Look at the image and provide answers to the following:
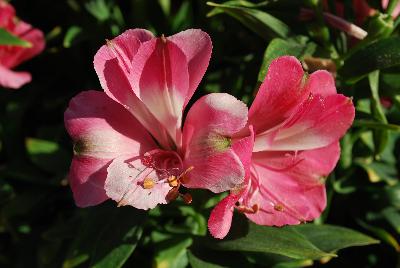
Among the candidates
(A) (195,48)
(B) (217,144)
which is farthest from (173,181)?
(A) (195,48)

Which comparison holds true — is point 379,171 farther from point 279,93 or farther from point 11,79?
point 11,79

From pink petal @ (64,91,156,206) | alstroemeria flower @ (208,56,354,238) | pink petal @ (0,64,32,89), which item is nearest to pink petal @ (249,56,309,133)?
alstroemeria flower @ (208,56,354,238)

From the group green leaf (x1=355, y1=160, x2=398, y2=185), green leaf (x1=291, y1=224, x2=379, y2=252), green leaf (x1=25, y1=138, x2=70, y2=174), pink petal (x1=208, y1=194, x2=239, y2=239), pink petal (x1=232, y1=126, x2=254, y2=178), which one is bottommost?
green leaf (x1=355, y1=160, x2=398, y2=185)

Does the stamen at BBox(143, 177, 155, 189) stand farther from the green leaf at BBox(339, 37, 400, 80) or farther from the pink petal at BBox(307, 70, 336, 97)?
the green leaf at BBox(339, 37, 400, 80)

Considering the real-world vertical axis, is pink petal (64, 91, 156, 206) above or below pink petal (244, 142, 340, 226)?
above

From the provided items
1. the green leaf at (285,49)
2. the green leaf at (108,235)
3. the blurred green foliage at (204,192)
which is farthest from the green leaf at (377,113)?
the green leaf at (108,235)

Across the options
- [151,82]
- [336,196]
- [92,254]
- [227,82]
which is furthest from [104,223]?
[336,196]
